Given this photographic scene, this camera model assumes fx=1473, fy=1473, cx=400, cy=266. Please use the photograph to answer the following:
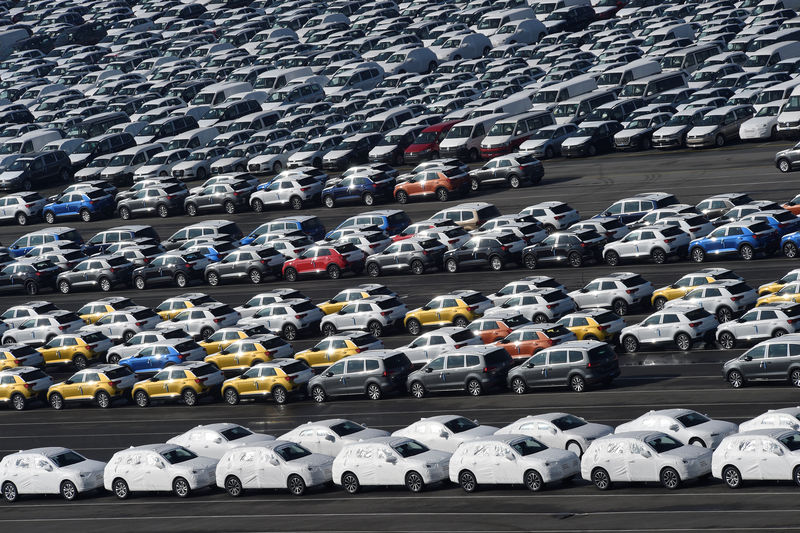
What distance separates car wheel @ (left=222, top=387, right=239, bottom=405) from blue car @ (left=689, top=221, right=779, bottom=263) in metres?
17.0

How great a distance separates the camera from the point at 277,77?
306ft

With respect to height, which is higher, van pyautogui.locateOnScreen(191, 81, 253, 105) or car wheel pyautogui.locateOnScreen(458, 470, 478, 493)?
van pyautogui.locateOnScreen(191, 81, 253, 105)

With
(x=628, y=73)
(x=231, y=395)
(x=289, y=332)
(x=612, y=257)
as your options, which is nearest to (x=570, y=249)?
(x=612, y=257)

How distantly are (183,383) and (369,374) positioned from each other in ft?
21.5

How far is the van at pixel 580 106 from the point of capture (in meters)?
74.4

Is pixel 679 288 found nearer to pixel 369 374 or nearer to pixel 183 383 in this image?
pixel 369 374

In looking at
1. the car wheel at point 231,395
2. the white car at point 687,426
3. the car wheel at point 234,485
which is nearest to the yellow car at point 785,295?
the white car at point 687,426

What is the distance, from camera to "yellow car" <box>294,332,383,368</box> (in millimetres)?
46062

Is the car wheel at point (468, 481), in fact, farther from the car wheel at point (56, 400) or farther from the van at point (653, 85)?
the van at point (653, 85)

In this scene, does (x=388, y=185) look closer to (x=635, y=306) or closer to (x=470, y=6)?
(x=635, y=306)

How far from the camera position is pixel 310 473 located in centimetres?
3484

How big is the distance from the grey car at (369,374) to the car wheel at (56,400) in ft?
32.5

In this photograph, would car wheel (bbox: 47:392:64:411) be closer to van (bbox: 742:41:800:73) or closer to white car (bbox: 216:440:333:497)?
white car (bbox: 216:440:333:497)

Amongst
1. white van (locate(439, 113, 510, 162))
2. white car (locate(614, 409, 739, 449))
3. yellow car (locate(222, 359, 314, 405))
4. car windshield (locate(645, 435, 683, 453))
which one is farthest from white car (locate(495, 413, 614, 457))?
white van (locate(439, 113, 510, 162))
